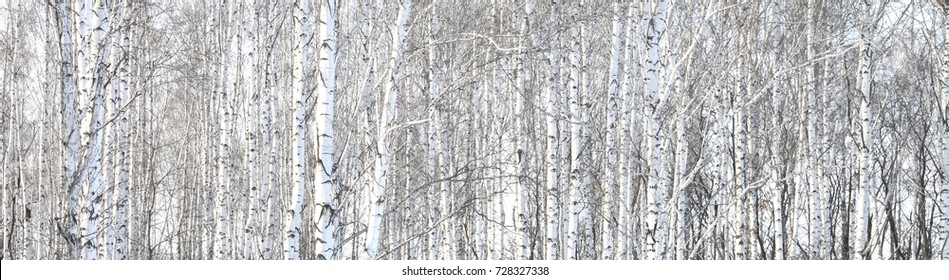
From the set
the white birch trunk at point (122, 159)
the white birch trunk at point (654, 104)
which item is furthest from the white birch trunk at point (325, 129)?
the white birch trunk at point (122, 159)

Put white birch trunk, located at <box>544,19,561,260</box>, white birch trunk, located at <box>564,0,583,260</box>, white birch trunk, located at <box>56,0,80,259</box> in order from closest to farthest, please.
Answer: white birch trunk, located at <box>56,0,80,259</box> → white birch trunk, located at <box>564,0,583,260</box> → white birch trunk, located at <box>544,19,561,260</box>

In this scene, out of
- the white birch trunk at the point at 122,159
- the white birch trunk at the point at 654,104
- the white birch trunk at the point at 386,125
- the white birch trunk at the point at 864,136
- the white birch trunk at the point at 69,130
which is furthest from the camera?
the white birch trunk at the point at 864,136

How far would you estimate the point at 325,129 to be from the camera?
6.19 meters

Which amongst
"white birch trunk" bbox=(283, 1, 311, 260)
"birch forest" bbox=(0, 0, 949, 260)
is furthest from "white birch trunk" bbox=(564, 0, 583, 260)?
"white birch trunk" bbox=(283, 1, 311, 260)

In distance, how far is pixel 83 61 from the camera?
6.80m

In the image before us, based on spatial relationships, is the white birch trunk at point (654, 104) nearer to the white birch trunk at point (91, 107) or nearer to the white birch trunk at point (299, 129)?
the white birch trunk at point (299, 129)

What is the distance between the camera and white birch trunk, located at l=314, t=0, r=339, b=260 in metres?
6.20

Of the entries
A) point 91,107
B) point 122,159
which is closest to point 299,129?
point 91,107

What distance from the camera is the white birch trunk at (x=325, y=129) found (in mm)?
6195

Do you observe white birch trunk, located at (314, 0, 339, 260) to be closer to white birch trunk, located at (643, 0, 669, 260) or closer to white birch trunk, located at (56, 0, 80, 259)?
white birch trunk, located at (56, 0, 80, 259)

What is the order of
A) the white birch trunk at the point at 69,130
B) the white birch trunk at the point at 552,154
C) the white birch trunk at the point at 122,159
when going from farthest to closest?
the white birch trunk at the point at 122,159
the white birch trunk at the point at 552,154
the white birch trunk at the point at 69,130

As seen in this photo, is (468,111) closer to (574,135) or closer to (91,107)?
(574,135)

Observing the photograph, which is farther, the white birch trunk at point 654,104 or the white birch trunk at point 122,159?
the white birch trunk at point 122,159

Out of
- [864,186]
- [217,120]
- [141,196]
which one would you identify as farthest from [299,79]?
[141,196]
